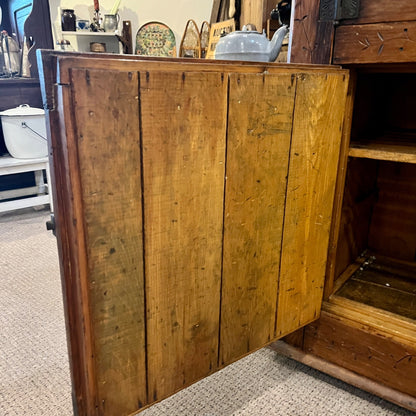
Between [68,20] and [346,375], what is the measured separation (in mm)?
2911

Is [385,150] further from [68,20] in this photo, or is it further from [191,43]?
[68,20]

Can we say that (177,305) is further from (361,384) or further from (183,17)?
(183,17)

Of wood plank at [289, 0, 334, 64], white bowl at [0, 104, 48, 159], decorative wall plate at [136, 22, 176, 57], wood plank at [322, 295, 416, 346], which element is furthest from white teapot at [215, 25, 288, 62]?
decorative wall plate at [136, 22, 176, 57]

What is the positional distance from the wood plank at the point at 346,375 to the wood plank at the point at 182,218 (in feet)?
1.51

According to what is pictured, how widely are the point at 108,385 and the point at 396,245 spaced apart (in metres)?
1.34

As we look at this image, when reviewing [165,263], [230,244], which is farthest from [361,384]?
[165,263]

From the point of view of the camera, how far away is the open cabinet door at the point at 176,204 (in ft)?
2.19

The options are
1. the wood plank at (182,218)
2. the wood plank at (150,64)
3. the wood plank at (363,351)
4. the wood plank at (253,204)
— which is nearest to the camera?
the wood plank at (150,64)

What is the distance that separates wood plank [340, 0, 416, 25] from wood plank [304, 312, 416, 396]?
0.82 m

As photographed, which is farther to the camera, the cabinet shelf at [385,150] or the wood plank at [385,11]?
the cabinet shelf at [385,150]

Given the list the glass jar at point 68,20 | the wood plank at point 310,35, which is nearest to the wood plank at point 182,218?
the wood plank at point 310,35

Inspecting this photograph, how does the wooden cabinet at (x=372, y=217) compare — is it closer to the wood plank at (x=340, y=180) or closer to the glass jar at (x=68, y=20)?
the wood plank at (x=340, y=180)

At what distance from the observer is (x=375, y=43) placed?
0.99 meters

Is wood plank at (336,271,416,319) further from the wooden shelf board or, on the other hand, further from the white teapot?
the white teapot
